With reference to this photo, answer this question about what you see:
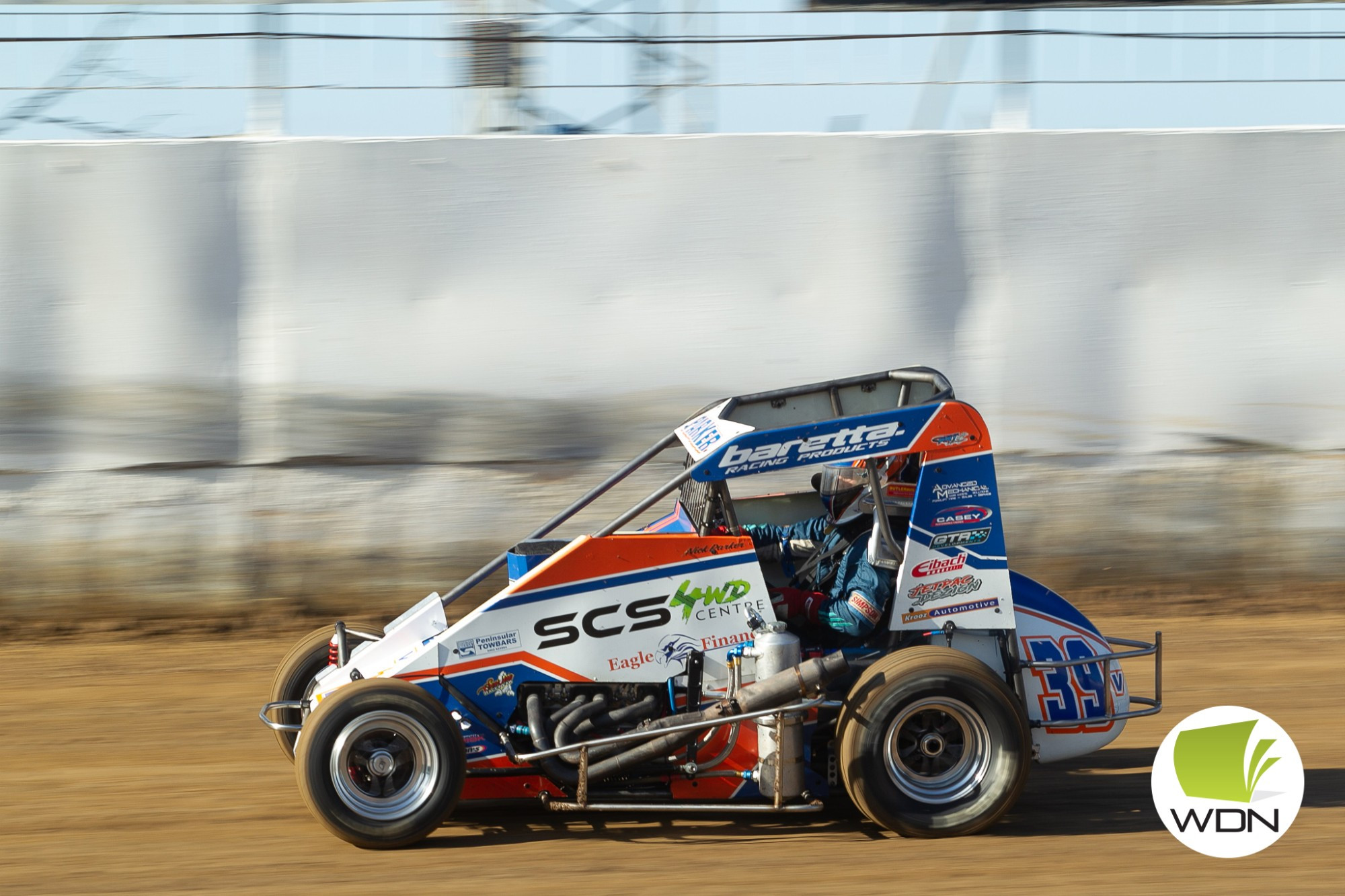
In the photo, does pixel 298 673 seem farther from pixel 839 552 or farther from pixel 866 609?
pixel 866 609

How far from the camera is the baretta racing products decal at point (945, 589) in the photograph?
4.80 m

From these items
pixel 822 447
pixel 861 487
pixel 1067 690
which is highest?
pixel 822 447

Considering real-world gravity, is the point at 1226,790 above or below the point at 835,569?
below

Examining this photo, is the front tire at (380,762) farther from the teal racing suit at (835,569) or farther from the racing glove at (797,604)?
the teal racing suit at (835,569)

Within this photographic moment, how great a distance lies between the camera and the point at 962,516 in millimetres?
4793

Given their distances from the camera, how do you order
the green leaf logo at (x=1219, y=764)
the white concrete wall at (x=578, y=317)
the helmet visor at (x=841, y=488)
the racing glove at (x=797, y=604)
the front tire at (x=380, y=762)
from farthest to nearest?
the white concrete wall at (x=578, y=317)
the helmet visor at (x=841, y=488)
the racing glove at (x=797, y=604)
the green leaf logo at (x=1219, y=764)
the front tire at (x=380, y=762)

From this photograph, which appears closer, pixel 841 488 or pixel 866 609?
pixel 866 609

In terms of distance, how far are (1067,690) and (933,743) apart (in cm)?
61

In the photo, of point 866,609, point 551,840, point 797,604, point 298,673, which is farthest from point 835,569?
point 298,673

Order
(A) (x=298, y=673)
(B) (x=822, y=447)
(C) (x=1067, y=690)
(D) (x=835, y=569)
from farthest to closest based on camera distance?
(A) (x=298, y=673)
(D) (x=835, y=569)
(C) (x=1067, y=690)
(B) (x=822, y=447)

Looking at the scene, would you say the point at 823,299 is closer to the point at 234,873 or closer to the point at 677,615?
the point at 677,615

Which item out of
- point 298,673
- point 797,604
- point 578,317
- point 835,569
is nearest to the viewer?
point 797,604

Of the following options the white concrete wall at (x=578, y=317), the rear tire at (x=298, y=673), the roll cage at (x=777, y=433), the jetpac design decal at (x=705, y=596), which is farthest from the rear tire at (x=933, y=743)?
the white concrete wall at (x=578, y=317)

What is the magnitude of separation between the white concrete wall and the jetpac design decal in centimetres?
379
